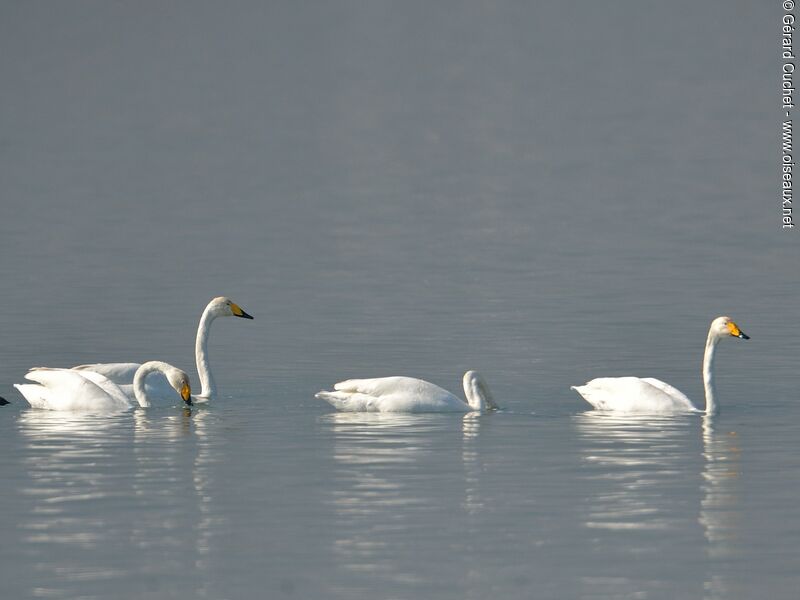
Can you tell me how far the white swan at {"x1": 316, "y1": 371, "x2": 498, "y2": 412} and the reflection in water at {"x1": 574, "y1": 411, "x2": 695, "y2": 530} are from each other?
112 cm

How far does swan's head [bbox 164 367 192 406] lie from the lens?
23297 millimetres

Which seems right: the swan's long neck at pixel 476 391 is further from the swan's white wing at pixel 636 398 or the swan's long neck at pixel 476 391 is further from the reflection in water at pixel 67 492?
the reflection in water at pixel 67 492

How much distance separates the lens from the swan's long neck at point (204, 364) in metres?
24.6

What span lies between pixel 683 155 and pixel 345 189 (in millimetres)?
16951

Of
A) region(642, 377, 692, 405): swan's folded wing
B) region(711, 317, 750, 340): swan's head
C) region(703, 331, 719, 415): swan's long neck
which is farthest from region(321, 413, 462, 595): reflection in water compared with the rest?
region(711, 317, 750, 340): swan's head

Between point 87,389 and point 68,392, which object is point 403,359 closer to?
point 87,389

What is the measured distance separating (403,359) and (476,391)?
439cm

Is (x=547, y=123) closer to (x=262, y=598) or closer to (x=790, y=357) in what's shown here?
(x=790, y=357)

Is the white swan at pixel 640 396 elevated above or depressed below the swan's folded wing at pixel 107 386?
below

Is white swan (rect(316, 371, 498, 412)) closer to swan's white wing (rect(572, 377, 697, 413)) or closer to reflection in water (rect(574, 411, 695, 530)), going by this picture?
reflection in water (rect(574, 411, 695, 530))

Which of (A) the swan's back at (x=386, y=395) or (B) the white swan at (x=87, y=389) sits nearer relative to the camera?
(A) the swan's back at (x=386, y=395)

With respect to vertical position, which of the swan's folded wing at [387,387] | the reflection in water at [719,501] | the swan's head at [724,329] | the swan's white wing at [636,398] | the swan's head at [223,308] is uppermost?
the swan's head at [223,308]

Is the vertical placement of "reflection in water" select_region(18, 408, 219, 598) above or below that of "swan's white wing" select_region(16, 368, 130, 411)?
below

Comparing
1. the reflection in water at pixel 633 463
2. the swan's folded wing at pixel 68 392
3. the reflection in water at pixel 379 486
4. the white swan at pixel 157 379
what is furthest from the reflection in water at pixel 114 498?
the reflection in water at pixel 633 463
